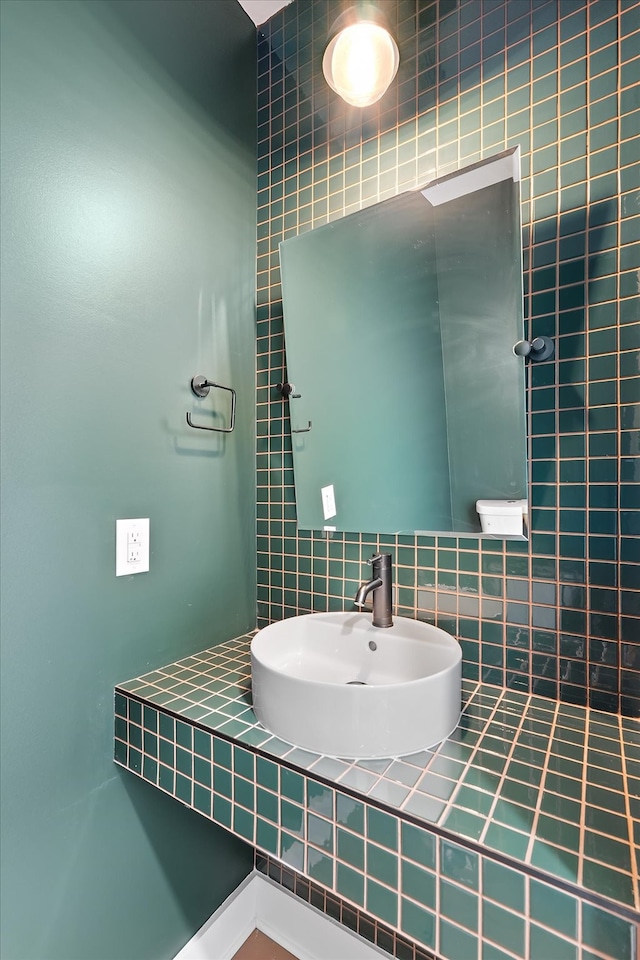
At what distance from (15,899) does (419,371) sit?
56.0 inches

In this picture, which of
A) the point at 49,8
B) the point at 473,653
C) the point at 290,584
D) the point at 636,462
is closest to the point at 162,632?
the point at 290,584

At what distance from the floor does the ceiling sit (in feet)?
9.60

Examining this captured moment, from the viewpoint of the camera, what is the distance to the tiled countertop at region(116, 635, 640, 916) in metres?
0.60

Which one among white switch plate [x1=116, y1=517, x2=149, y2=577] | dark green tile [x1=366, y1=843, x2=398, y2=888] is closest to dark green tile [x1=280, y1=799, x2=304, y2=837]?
dark green tile [x1=366, y1=843, x2=398, y2=888]

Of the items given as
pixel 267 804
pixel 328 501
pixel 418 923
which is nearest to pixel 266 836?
pixel 267 804

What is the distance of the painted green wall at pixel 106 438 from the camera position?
0.90 meters

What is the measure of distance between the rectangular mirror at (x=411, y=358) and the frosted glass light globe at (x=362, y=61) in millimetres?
299

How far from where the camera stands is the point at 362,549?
130 cm

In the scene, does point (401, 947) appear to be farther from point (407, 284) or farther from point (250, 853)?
point (407, 284)

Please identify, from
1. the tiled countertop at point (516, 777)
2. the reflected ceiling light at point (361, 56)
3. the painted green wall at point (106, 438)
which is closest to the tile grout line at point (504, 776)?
the tiled countertop at point (516, 777)

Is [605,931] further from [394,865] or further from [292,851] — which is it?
[292,851]

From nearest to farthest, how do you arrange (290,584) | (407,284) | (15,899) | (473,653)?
(15,899), (473,653), (407,284), (290,584)

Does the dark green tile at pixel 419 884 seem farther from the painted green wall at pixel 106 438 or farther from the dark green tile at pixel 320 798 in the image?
the painted green wall at pixel 106 438

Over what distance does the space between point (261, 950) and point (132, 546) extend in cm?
131
